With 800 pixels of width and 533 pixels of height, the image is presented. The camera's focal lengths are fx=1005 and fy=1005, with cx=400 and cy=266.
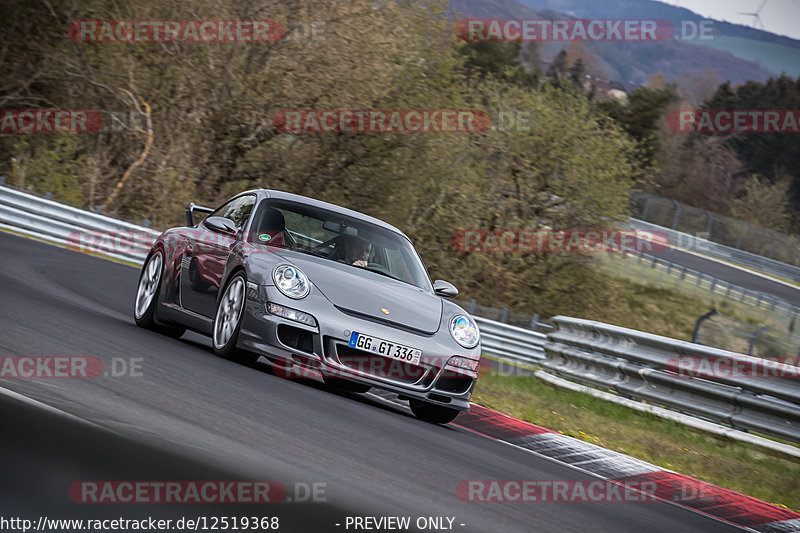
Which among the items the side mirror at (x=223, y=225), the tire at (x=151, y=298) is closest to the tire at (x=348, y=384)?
the side mirror at (x=223, y=225)

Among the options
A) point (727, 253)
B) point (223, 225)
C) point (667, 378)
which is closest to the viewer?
point (223, 225)

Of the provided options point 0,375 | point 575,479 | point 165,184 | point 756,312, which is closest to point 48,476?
point 0,375

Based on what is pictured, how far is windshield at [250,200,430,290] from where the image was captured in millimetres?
8133

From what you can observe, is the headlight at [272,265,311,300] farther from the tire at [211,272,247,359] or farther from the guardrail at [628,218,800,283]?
the guardrail at [628,218,800,283]

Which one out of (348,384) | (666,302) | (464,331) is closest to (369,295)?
(348,384)

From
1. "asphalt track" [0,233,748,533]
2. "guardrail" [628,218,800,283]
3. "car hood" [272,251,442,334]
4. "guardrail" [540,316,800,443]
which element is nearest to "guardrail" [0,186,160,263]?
"guardrail" [540,316,800,443]

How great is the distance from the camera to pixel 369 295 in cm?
749

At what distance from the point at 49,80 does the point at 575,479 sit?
24.5m

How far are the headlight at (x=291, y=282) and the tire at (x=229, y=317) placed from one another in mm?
304

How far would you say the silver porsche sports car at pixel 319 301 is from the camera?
7.14 metres

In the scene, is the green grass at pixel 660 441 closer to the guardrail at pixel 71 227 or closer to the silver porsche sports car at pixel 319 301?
the silver porsche sports car at pixel 319 301

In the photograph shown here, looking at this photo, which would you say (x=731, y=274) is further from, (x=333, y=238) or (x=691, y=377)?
(x=333, y=238)

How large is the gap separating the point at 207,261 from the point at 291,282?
4.30 feet

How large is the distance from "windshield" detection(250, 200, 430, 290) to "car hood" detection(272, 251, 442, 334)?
0.25m
